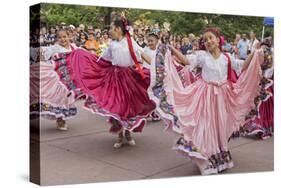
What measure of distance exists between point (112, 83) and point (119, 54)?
1.25 feet

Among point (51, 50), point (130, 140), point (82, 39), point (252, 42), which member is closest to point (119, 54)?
point (82, 39)

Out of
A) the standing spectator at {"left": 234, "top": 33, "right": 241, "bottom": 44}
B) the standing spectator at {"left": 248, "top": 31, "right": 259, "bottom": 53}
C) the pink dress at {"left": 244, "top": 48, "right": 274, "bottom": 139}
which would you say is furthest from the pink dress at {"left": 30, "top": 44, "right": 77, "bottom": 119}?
the pink dress at {"left": 244, "top": 48, "right": 274, "bottom": 139}

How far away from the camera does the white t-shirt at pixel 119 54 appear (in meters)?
Result: 6.40

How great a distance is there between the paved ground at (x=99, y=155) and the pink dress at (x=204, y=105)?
0.20 meters

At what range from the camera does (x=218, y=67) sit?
6926 millimetres

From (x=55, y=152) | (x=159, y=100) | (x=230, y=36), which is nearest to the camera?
(x=55, y=152)

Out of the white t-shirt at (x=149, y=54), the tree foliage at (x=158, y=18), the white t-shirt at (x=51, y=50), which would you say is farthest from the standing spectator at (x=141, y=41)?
the white t-shirt at (x=51, y=50)

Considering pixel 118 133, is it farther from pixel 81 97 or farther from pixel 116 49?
pixel 116 49

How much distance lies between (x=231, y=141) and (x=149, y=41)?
187 cm

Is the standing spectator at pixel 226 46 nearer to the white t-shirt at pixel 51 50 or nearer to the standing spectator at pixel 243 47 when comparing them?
the standing spectator at pixel 243 47

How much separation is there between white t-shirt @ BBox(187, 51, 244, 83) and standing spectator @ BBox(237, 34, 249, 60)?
30 cm

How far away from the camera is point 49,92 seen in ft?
20.0

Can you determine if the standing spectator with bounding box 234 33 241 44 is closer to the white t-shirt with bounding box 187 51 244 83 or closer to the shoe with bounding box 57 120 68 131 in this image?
the white t-shirt with bounding box 187 51 244 83

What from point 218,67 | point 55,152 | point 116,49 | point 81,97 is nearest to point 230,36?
point 218,67
